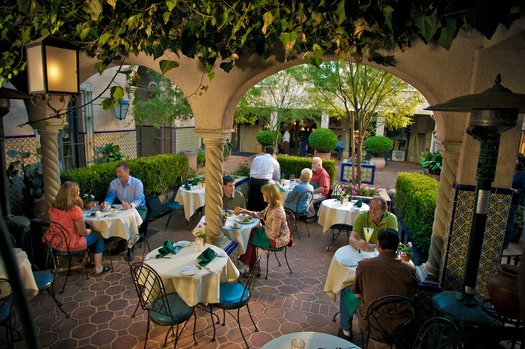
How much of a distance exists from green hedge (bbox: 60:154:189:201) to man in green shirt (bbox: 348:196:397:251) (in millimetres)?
5594

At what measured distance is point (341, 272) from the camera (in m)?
4.34

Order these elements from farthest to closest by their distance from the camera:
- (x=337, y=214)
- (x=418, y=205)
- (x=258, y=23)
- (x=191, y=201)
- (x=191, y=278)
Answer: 1. (x=191, y=201)
2. (x=337, y=214)
3. (x=418, y=205)
4. (x=191, y=278)
5. (x=258, y=23)

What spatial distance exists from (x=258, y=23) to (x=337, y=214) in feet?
15.7

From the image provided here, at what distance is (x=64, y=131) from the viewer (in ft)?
35.2

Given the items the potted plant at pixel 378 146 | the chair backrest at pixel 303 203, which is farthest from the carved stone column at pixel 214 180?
the potted plant at pixel 378 146

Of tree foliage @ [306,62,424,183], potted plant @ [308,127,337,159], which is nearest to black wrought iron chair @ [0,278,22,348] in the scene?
tree foliage @ [306,62,424,183]

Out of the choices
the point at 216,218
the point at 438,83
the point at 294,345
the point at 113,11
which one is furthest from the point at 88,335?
the point at 438,83

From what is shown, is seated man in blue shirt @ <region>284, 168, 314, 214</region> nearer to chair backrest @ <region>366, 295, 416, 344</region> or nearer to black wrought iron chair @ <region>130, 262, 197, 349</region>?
black wrought iron chair @ <region>130, 262, 197, 349</region>

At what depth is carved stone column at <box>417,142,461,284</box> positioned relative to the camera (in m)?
4.04

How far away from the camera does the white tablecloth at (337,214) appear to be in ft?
23.2

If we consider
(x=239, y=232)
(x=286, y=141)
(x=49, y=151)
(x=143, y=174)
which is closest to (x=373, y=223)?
(x=239, y=232)

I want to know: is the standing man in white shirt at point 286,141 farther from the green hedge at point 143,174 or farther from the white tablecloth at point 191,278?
the white tablecloth at point 191,278

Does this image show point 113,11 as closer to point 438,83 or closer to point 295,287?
point 438,83

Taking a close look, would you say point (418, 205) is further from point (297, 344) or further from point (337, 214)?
point (297, 344)
